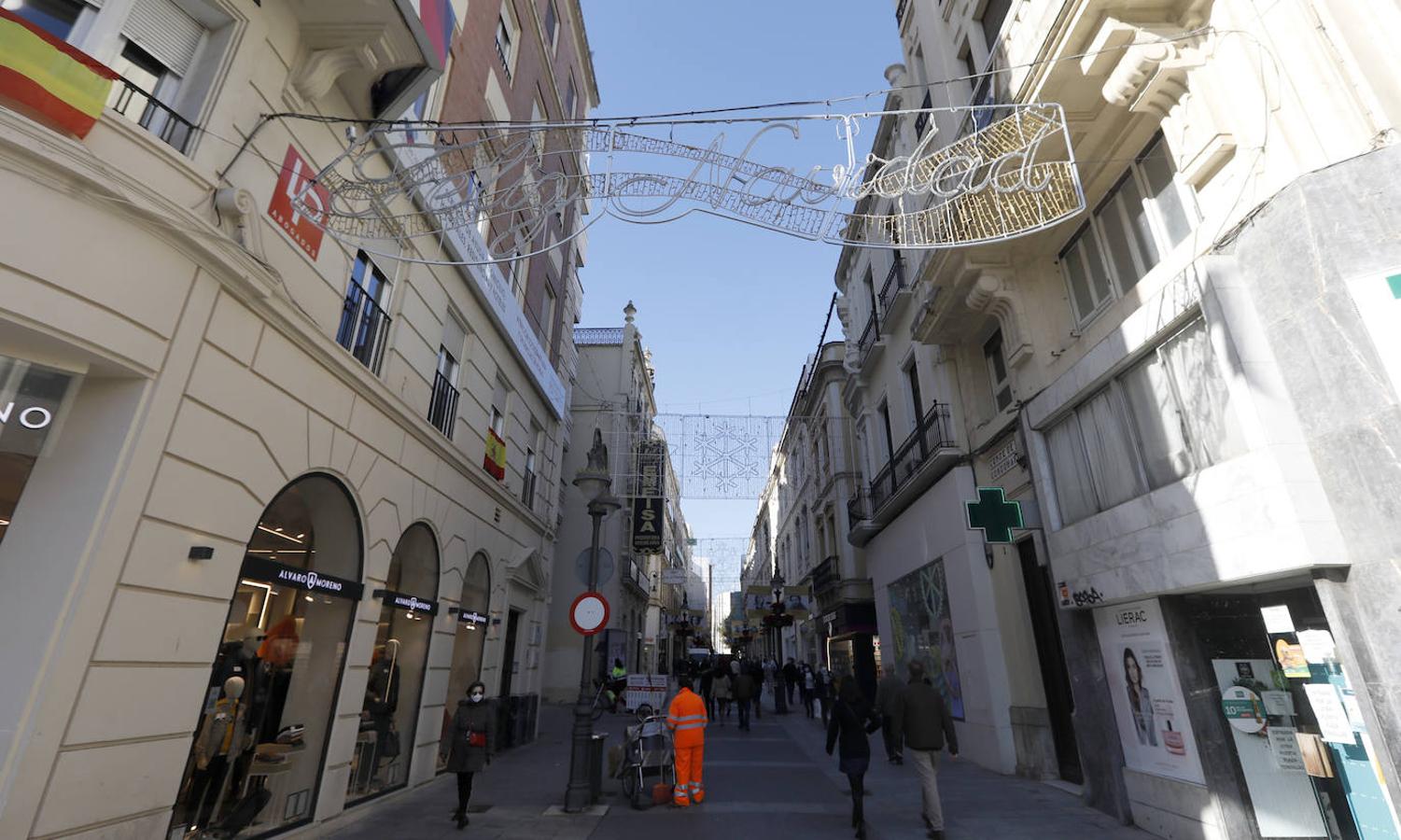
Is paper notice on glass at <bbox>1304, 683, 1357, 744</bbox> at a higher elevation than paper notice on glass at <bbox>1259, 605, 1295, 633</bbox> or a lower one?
lower

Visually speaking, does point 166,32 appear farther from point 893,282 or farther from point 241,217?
point 893,282

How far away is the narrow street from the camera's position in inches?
278

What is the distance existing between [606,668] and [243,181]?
23.6m

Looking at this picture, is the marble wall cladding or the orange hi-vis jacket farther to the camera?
the orange hi-vis jacket

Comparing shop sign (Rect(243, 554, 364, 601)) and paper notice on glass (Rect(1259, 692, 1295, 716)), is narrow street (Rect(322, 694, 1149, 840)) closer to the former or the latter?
paper notice on glass (Rect(1259, 692, 1295, 716))

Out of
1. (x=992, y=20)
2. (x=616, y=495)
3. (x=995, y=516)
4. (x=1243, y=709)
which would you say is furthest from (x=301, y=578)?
(x=616, y=495)

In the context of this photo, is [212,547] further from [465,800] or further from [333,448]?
[465,800]

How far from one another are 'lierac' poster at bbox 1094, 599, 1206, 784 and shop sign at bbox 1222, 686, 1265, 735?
38 cm

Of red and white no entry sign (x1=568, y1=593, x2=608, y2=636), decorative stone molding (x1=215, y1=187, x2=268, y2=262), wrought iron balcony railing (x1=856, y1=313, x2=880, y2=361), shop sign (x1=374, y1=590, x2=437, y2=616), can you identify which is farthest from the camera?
wrought iron balcony railing (x1=856, y1=313, x2=880, y2=361)

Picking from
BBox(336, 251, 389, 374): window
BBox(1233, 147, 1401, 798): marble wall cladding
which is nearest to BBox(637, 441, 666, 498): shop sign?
BBox(336, 251, 389, 374): window

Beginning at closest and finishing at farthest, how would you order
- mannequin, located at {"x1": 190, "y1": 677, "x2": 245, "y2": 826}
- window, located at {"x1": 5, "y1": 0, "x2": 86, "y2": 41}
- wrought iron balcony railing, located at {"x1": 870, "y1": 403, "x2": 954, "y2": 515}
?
window, located at {"x1": 5, "y1": 0, "x2": 86, "y2": 41}, mannequin, located at {"x1": 190, "y1": 677, "x2": 245, "y2": 826}, wrought iron balcony railing, located at {"x1": 870, "y1": 403, "x2": 954, "y2": 515}

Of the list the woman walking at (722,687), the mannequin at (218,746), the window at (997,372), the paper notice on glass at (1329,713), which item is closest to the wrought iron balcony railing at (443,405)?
the mannequin at (218,746)

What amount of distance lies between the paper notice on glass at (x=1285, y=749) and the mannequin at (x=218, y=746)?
9.94 m

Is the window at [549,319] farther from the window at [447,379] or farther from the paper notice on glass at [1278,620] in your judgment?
the paper notice on glass at [1278,620]
